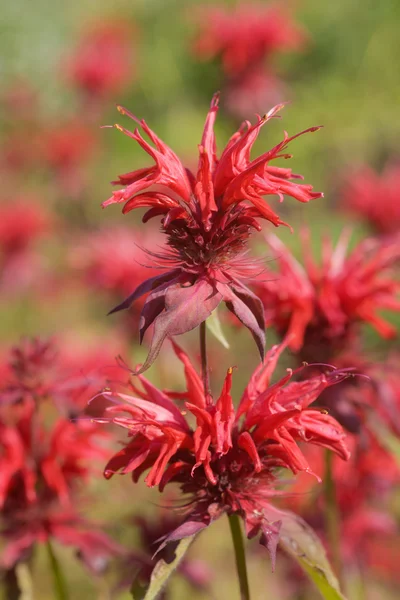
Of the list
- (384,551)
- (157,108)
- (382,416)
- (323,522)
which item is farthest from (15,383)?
(157,108)

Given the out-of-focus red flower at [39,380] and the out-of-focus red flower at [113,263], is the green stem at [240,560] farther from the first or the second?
the out-of-focus red flower at [113,263]

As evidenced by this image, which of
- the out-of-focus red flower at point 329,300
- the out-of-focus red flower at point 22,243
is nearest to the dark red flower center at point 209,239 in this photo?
the out-of-focus red flower at point 329,300

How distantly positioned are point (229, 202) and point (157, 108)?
601 cm

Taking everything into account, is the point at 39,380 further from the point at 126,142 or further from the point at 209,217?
the point at 126,142

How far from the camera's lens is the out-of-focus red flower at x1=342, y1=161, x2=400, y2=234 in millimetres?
3426

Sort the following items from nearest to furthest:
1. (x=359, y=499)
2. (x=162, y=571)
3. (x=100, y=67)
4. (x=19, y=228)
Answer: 1. (x=162, y=571)
2. (x=359, y=499)
3. (x=19, y=228)
4. (x=100, y=67)

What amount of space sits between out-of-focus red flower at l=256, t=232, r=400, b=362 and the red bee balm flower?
42 cm

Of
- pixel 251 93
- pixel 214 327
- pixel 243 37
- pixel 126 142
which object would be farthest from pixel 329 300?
pixel 126 142

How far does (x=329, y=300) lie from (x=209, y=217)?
54cm

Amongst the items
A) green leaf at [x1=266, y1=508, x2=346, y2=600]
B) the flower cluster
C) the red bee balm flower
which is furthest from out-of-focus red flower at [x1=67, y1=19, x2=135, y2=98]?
green leaf at [x1=266, y1=508, x2=346, y2=600]

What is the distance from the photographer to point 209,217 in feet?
2.76

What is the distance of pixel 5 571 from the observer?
121 cm

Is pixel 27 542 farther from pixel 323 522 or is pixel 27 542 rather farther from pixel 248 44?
pixel 248 44

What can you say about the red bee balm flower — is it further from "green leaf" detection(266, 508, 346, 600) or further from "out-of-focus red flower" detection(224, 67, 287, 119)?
"out-of-focus red flower" detection(224, 67, 287, 119)
